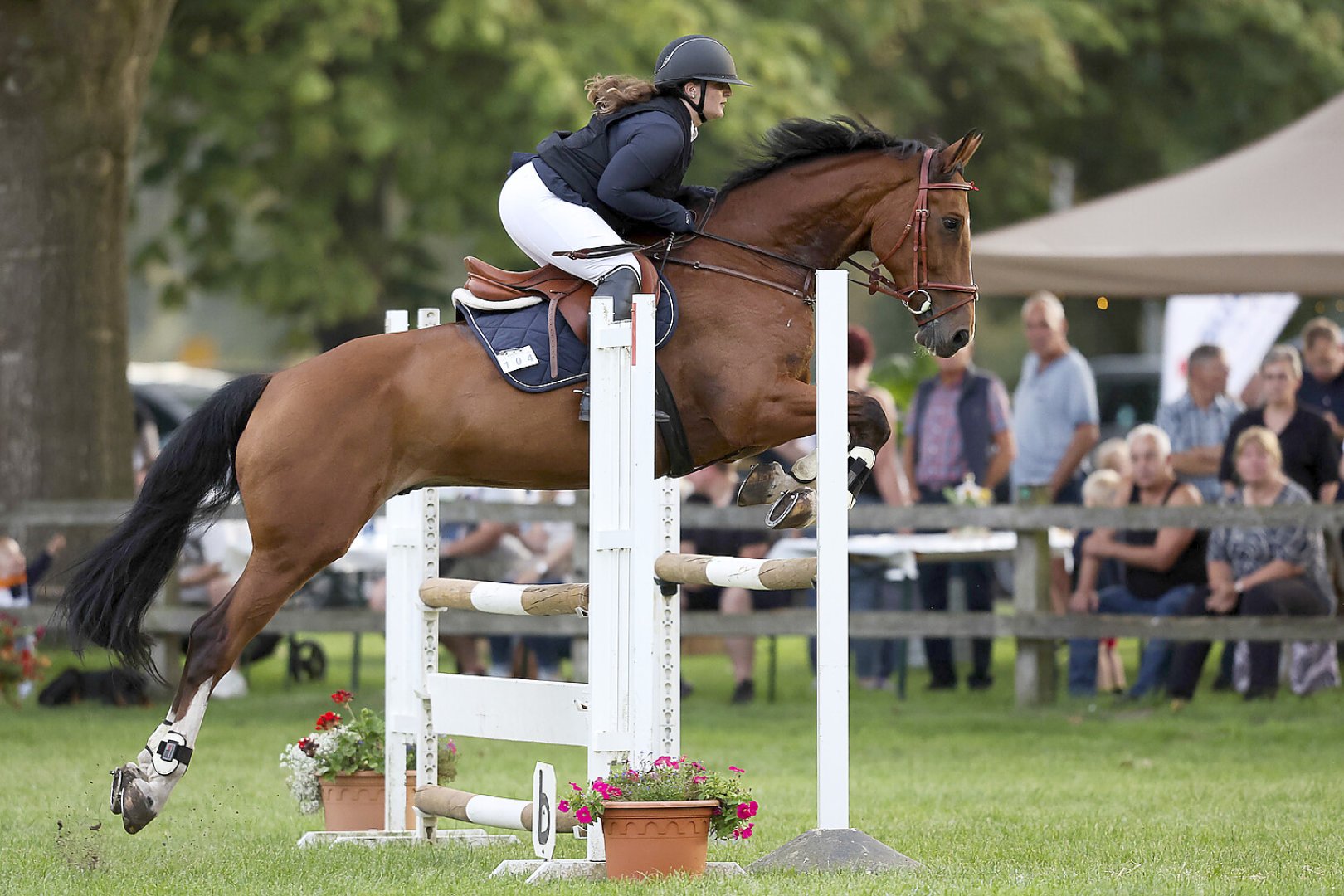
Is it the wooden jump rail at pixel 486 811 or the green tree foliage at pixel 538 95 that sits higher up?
the green tree foliage at pixel 538 95

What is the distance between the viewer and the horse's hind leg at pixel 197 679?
5.49 meters

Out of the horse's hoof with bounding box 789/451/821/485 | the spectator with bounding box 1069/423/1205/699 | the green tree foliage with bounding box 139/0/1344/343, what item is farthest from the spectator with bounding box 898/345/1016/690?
the horse's hoof with bounding box 789/451/821/485

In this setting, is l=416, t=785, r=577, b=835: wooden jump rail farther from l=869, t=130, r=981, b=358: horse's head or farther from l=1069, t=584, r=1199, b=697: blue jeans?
l=1069, t=584, r=1199, b=697: blue jeans

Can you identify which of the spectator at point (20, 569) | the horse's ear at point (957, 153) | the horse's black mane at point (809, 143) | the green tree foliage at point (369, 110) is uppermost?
the green tree foliage at point (369, 110)

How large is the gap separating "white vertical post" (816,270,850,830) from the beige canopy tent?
19.0ft

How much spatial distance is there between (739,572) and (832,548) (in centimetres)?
30

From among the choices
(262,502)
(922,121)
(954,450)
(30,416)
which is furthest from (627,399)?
(922,121)

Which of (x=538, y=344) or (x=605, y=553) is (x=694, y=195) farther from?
(x=605, y=553)

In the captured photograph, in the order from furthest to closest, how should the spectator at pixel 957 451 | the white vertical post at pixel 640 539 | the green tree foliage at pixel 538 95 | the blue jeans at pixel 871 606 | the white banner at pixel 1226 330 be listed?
the white banner at pixel 1226 330 < the green tree foliage at pixel 538 95 < the blue jeans at pixel 871 606 < the spectator at pixel 957 451 < the white vertical post at pixel 640 539

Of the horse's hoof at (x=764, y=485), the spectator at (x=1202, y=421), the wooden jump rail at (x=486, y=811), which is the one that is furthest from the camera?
the spectator at (x=1202, y=421)

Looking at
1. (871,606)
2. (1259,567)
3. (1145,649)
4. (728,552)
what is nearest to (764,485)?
(728,552)

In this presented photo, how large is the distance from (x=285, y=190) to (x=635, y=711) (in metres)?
12.3

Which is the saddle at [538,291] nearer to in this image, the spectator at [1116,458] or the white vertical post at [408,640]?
the white vertical post at [408,640]

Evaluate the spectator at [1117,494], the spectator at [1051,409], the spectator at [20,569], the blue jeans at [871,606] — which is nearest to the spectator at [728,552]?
the blue jeans at [871,606]
